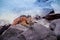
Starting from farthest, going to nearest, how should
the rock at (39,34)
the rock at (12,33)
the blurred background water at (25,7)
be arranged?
the blurred background water at (25,7) < the rock at (12,33) < the rock at (39,34)

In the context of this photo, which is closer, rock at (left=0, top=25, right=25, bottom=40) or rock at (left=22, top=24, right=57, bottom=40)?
rock at (left=22, top=24, right=57, bottom=40)

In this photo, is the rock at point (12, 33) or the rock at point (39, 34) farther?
the rock at point (12, 33)

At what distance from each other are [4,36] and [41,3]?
145cm

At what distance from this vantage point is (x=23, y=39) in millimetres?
1868

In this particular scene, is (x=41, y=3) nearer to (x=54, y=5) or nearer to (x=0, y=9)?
(x=54, y=5)

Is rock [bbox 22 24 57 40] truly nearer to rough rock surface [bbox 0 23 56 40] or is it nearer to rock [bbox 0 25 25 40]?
rough rock surface [bbox 0 23 56 40]

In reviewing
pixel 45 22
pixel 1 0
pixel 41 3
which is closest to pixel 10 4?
pixel 1 0

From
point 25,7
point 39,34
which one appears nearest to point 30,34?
point 39,34

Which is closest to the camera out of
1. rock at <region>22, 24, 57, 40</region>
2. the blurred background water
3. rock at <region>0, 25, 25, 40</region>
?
rock at <region>22, 24, 57, 40</region>

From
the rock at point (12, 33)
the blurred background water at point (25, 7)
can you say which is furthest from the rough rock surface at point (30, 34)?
the blurred background water at point (25, 7)

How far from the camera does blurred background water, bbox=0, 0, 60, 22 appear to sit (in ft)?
10.2

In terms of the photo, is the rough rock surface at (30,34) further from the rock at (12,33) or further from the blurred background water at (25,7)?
the blurred background water at (25,7)

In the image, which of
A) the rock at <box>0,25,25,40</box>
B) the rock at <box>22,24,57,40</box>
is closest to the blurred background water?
the rock at <box>0,25,25,40</box>

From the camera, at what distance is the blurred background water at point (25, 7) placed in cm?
311
